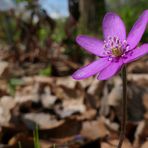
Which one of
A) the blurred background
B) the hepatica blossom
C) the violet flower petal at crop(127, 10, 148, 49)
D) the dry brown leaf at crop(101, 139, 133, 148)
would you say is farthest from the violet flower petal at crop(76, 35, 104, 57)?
the dry brown leaf at crop(101, 139, 133, 148)

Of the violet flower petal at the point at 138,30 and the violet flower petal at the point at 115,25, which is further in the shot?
the violet flower petal at the point at 115,25

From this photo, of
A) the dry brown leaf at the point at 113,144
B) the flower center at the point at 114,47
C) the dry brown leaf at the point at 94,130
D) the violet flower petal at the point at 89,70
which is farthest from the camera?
the dry brown leaf at the point at 94,130

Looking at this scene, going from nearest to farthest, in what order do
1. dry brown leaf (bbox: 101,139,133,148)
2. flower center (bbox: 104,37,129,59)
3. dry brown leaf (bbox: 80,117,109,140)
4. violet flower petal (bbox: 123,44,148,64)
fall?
violet flower petal (bbox: 123,44,148,64) < flower center (bbox: 104,37,129,59) < dry brown leaf (bbox: 101,139,133,148) < dry brown leaf (bbox: 80,117,109,140)

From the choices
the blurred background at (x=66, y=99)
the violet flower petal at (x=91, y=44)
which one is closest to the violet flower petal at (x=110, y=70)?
the violet flower petal at (x=91, y=44)

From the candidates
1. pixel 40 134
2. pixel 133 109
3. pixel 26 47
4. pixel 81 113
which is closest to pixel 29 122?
pixel 40 134

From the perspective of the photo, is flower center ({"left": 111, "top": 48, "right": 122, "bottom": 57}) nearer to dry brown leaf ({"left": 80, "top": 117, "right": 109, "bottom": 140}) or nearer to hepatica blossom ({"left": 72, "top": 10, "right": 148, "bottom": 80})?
hepatica blossom ({"left": 72, "top": 10, "right": 148, "bottom": 80})

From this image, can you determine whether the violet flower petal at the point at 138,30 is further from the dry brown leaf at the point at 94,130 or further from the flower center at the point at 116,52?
the dry brown leaf at the point at 94,130

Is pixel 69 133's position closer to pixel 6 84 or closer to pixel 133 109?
pixel 133 109
